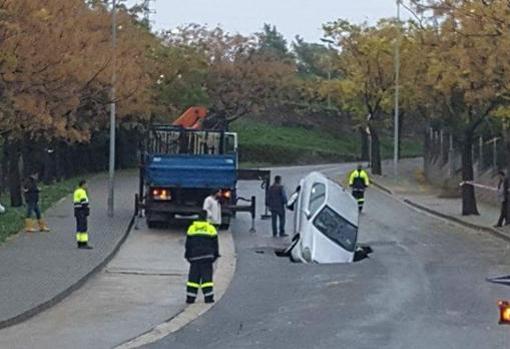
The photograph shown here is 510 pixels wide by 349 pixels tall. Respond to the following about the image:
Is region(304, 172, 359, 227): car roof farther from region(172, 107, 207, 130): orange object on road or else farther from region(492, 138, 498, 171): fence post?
region(492, 138, 498, 171): fence post

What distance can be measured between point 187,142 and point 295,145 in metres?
55.3

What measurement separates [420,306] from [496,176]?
3068 centimetres

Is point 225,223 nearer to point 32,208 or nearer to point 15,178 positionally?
point 32,208

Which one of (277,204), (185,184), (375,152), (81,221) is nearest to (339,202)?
(277,204)

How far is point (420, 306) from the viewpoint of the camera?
18.9 meters

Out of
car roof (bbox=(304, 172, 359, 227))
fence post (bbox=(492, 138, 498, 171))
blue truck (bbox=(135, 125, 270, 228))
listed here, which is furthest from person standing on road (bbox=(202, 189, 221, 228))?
fence post (bbox=(492, 138, 498, 171))

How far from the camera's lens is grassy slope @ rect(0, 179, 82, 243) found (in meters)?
31.3

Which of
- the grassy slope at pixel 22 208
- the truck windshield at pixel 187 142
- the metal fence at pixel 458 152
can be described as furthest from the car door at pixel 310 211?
the metal fence at pixel 458 152

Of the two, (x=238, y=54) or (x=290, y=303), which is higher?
(x=238, y=54)

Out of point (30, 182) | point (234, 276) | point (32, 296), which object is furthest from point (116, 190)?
point (32, 296)

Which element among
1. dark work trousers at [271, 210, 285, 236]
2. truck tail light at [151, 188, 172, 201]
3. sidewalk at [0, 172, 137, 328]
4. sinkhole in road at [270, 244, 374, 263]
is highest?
truck tail light at [151, 188, 172, 201]

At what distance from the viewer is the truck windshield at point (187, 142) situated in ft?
119

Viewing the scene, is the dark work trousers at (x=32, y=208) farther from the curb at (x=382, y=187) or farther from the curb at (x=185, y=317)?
the curb at (x=382, y=187)

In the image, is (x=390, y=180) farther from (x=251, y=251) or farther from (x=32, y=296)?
(x=32, y=296)
